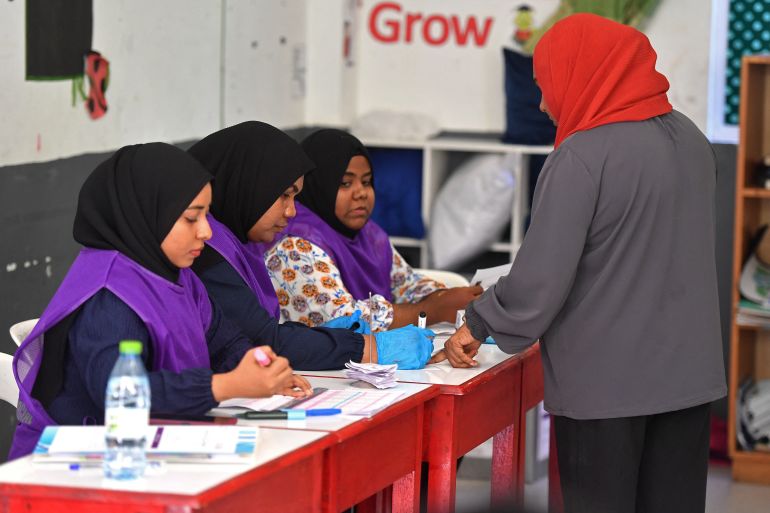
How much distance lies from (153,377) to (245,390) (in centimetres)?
18

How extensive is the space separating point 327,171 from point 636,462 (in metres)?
1.30

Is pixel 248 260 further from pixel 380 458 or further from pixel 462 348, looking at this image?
pixel 380 458

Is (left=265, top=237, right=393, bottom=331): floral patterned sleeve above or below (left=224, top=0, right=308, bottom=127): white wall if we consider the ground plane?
below

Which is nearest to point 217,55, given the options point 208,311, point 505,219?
point 505,219

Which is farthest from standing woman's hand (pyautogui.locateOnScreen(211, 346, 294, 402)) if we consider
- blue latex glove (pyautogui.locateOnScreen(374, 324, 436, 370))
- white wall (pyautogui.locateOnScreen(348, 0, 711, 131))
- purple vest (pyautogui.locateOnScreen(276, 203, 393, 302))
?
white wall (pyautogui.locateOnScreen(348, 0, 711, 131))

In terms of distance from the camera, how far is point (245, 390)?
244cm

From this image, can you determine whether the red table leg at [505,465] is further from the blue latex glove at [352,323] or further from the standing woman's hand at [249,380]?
the standing woman's hand at [249,380]

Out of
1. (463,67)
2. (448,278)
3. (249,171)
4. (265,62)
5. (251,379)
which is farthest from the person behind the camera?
(463,67)

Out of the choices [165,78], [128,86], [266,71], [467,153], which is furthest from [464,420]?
[467,153]

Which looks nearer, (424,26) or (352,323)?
(352,323)

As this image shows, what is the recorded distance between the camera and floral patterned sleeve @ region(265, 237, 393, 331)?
3.36 m

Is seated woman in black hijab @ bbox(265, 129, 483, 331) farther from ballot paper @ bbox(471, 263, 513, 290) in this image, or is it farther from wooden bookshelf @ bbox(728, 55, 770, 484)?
wooden bookshelf @ bbox(728, 55, 770, 484)

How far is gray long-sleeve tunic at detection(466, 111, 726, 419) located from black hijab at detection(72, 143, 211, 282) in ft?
2.52

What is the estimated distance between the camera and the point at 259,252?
326 cm
